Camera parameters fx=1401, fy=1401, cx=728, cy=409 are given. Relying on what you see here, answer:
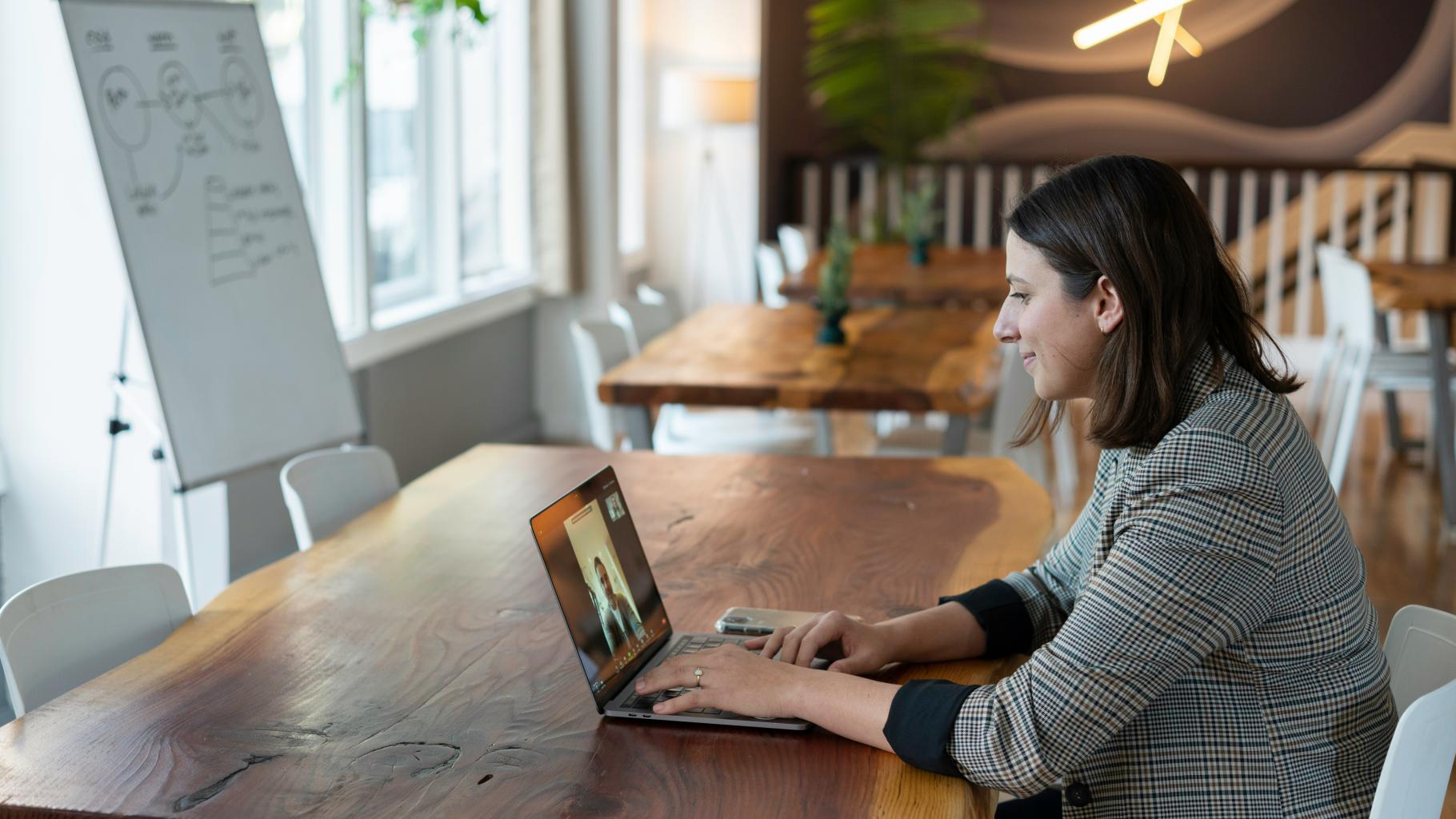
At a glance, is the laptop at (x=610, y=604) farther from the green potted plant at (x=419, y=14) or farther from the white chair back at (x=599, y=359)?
the green potted plant at (x=419, y=14)

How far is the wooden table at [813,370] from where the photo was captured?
3.22 meters

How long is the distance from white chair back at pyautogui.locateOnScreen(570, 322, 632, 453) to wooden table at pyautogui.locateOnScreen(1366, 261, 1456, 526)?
2651mm

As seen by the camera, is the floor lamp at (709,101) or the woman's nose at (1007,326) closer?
the woman's nose at (1007,326)

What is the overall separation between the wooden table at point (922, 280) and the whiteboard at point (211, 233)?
6.14 ft

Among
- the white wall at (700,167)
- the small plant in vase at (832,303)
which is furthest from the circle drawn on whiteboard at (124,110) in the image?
the white wall at (700,167)

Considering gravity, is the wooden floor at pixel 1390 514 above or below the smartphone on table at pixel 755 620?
below

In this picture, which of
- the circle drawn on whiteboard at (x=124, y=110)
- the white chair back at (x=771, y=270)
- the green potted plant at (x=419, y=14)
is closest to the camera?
the circle drawn on whiteboard at (x=124, y=110)

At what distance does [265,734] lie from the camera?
4.55 feet

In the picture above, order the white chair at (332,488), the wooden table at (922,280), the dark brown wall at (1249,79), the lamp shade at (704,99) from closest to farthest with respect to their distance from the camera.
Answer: the white chair at (332,488)
the wooden table at (922,280)
the lamp shade at (704,99)
the dark brown wall at (1249,79)

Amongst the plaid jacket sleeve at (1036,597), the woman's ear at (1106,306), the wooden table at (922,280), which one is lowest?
the wooden table at (922,280)

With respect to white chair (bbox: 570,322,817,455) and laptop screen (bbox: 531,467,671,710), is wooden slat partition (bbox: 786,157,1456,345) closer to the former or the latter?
white chair (bbox: 570,322,817,455)

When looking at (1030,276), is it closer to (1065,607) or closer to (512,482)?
(1065,607)

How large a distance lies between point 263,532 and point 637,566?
105 inches

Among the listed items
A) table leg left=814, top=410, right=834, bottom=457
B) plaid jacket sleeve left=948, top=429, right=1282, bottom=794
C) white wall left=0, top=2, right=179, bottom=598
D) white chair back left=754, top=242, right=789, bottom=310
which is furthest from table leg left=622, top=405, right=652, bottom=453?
white chair back left=754, top=242, right=789, bottom=310
